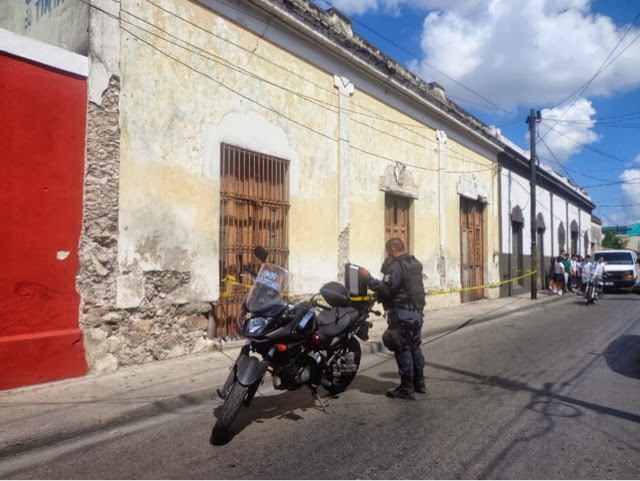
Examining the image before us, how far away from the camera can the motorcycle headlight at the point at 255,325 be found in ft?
13.4

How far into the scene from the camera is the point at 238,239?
8.11 meters

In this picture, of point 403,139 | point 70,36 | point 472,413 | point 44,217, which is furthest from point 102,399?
point 403,139

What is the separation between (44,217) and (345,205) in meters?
5.98

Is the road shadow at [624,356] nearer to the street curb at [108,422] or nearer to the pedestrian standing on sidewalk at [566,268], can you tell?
the street curb at [108,422]

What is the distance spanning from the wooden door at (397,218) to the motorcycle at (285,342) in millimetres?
7093

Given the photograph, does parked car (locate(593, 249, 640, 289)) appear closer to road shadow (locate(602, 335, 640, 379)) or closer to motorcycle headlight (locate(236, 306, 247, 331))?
road shadow (locate(602, 335, 640, 379))

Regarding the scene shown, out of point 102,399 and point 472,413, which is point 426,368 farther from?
point 102,399

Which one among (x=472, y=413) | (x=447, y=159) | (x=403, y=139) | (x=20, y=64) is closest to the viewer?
(x=472, y=413)

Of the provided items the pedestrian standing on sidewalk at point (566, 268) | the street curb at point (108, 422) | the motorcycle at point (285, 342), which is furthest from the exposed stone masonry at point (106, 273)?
the pedestrian standing on sidewalk at point (566, 268)

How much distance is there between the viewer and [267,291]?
4332 millimetres

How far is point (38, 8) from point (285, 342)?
6675 mm

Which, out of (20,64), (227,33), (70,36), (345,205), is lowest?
(345,205)

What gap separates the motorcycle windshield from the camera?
4207 millimetres

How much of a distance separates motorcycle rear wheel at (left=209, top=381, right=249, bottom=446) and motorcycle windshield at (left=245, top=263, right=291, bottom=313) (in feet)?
2.08
